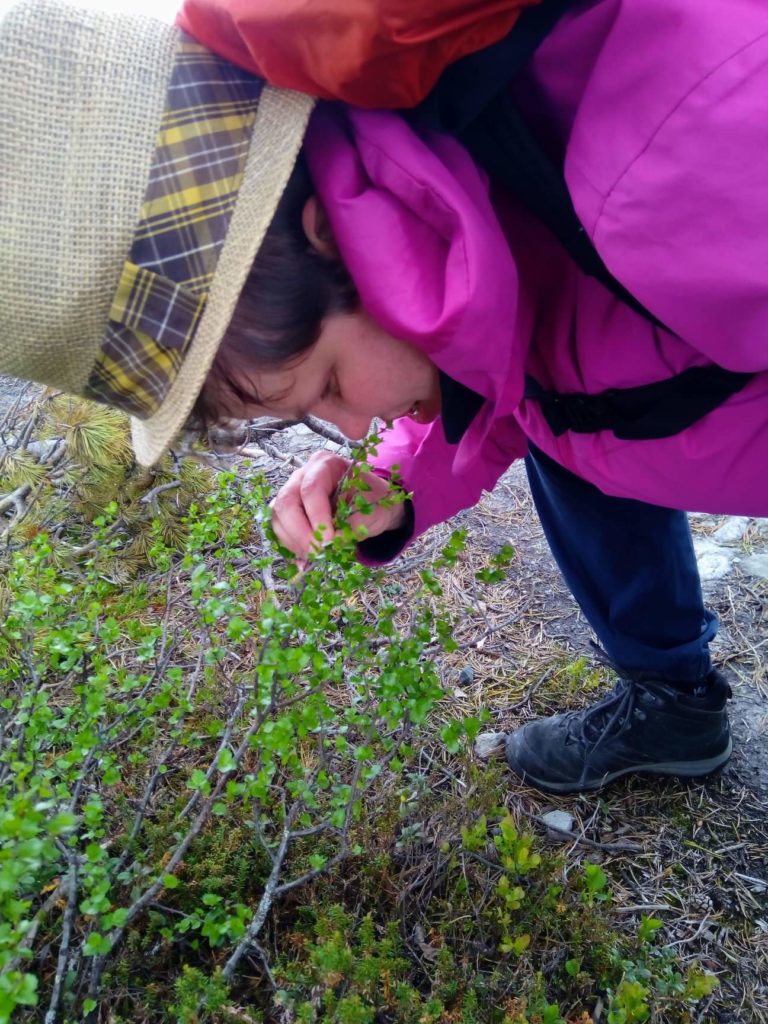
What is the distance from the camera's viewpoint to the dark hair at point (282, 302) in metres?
1.23

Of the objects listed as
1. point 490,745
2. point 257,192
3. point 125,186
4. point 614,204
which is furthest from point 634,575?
point 125,186

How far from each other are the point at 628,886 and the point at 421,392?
58.4 inches

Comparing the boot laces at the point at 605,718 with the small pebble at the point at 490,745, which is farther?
the small pebble at the point at 490,745

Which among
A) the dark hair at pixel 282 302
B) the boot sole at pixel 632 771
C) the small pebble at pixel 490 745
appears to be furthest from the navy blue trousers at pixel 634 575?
the dark hair at pixel 282 302

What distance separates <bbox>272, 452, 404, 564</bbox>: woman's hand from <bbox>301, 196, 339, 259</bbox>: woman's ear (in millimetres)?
536

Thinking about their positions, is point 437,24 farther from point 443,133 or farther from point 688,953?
point 688,953

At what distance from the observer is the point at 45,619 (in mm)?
1599

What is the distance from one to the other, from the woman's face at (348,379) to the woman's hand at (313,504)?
0.20 meters

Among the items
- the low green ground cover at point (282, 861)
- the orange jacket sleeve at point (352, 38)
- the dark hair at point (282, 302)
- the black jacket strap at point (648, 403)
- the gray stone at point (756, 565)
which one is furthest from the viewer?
the gray stone at point (756, 565)

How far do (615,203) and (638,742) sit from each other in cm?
168

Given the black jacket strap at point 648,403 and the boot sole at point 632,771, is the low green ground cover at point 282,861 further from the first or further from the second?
the black jacket strap at point 648,403

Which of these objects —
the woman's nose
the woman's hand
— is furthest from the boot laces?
the woman's nose

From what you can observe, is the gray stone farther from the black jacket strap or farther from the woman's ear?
the woman's ear

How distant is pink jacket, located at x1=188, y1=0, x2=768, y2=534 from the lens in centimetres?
107
